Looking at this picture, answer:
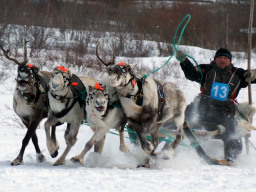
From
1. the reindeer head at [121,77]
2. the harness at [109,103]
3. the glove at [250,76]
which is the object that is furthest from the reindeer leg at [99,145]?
the glove at [250,76]

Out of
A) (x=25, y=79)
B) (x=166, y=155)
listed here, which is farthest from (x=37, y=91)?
(x=166, y=155)

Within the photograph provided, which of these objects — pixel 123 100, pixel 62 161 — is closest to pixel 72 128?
pixel 62 161

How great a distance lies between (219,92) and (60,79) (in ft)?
7.94

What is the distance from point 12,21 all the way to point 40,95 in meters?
19.9

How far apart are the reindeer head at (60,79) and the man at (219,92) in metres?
1.74

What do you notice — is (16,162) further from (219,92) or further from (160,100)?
(219,92)

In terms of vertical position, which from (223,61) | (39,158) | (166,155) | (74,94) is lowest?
(39,158)

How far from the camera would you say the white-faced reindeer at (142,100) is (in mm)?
5508

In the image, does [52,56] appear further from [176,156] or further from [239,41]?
[176,156]

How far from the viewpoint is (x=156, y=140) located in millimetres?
6371

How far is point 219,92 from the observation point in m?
7.02

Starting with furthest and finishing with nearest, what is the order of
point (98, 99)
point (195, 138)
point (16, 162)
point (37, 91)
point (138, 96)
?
point (195, 138), point (37, 91), point (16, 162), point (138, 96), point (98, 99)

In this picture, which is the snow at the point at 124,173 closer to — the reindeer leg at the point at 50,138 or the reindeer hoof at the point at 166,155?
the reindeer hoof at the point at 166,155

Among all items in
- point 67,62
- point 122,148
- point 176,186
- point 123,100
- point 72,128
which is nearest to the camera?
point 176,186
